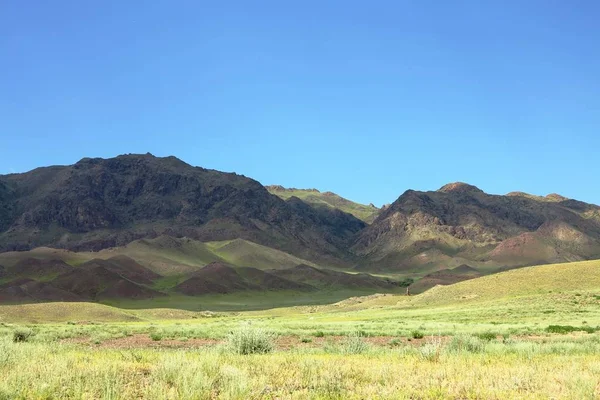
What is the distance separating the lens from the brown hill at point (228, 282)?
154750 millimetres

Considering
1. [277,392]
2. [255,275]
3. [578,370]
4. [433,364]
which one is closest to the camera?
[277,392]

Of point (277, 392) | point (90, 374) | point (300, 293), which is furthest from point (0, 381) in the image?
point (300, 293)

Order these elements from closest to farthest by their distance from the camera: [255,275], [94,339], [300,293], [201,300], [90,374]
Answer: [90,374], [94,339], [201,300], [300,293], [255,275]

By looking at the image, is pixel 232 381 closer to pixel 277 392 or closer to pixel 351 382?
pixel 277 392

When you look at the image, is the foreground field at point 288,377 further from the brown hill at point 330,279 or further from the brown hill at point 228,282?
the brown hill at point 330,279

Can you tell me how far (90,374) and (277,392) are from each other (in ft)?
11.5

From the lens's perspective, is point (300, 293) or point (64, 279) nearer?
point (64, 279)

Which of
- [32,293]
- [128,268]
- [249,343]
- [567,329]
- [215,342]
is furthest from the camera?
[128,268]

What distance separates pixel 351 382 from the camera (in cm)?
1130

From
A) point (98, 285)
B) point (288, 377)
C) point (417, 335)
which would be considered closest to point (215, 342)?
point (417, 335)

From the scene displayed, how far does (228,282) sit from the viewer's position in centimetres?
16475

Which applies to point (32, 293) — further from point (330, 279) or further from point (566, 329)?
point (566, 329)

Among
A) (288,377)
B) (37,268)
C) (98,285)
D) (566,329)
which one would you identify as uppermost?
(37,268)

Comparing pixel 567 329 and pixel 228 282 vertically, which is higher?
pixel 228 282
